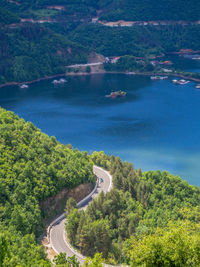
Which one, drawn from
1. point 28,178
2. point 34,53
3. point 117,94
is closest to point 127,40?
point 34,53

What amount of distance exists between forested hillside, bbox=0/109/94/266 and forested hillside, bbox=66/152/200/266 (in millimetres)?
4964

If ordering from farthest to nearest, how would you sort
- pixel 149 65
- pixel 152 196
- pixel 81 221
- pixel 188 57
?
pixel 188 57 < pixel 149 65 < pixel 152 196 < pixel 81 221

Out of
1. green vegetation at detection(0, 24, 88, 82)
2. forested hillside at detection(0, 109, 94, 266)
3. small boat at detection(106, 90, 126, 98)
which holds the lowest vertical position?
small boat at detection(106, 90, 126, 98)

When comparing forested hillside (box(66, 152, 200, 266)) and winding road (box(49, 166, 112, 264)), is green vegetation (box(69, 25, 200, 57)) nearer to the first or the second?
forested hillside (box(66, 152, 200, 266))

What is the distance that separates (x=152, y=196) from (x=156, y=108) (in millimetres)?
65389

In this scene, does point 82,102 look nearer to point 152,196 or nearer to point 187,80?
point 187,80

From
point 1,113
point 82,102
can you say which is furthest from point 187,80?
point 1,113

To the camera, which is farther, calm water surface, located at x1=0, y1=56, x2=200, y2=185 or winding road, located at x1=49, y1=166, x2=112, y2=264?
calm water surface, located at x1=0, y1=56, x2=200, y2=185

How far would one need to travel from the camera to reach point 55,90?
140000 mm

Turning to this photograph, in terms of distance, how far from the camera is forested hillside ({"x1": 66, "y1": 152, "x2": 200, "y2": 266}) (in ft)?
93.7

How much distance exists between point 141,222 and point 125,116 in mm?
63978

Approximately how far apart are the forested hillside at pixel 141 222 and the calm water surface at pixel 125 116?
14.1 meters

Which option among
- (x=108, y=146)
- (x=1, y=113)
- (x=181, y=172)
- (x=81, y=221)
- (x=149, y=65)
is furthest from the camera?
(x=149, y=65)

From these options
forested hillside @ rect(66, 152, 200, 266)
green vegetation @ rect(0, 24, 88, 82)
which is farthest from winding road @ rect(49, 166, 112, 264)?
green vegetation @ rect(0, 24, 88, 82)
